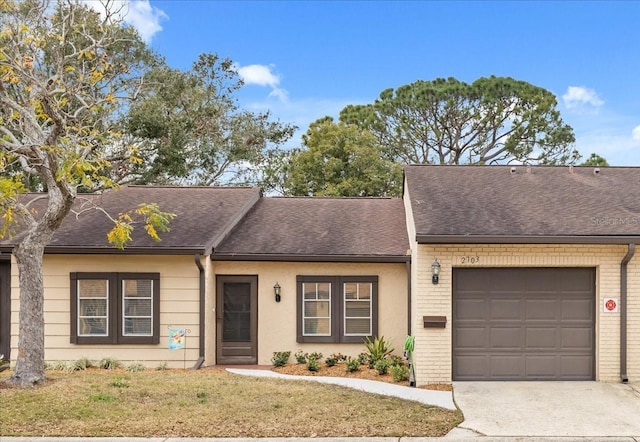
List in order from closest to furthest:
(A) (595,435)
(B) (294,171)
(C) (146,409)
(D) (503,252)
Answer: (A) (595,435)
(C) (146,409)
(D) (503,252)
(B) (294,171)

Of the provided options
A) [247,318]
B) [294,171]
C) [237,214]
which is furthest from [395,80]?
[247,318]

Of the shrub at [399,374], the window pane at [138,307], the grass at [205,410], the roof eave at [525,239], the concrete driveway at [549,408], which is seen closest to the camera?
the grass at [205,410]

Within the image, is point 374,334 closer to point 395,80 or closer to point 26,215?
point 26,215

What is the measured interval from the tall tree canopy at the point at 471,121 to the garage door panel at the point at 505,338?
21.0 meters

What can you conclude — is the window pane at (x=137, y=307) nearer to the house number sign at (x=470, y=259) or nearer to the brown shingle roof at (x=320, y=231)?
the brown shingle roof at (x=320, y=231)

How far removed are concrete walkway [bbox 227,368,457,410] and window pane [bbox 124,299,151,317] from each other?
8.06 ft

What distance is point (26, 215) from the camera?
9.15 meters

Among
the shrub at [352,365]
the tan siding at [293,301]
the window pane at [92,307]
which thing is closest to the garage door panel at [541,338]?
the tan siding at [293,301]

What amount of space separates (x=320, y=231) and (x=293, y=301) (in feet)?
6.48

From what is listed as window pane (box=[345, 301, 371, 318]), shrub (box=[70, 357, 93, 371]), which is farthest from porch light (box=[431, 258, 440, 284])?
shrub (box=[70, 357, 93, 371])

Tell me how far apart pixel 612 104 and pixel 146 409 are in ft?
71.2

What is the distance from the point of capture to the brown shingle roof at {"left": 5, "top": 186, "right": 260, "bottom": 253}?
1141cm

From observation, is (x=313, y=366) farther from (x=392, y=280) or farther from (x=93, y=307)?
(x=93, y=307)

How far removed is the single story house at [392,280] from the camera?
977cm
